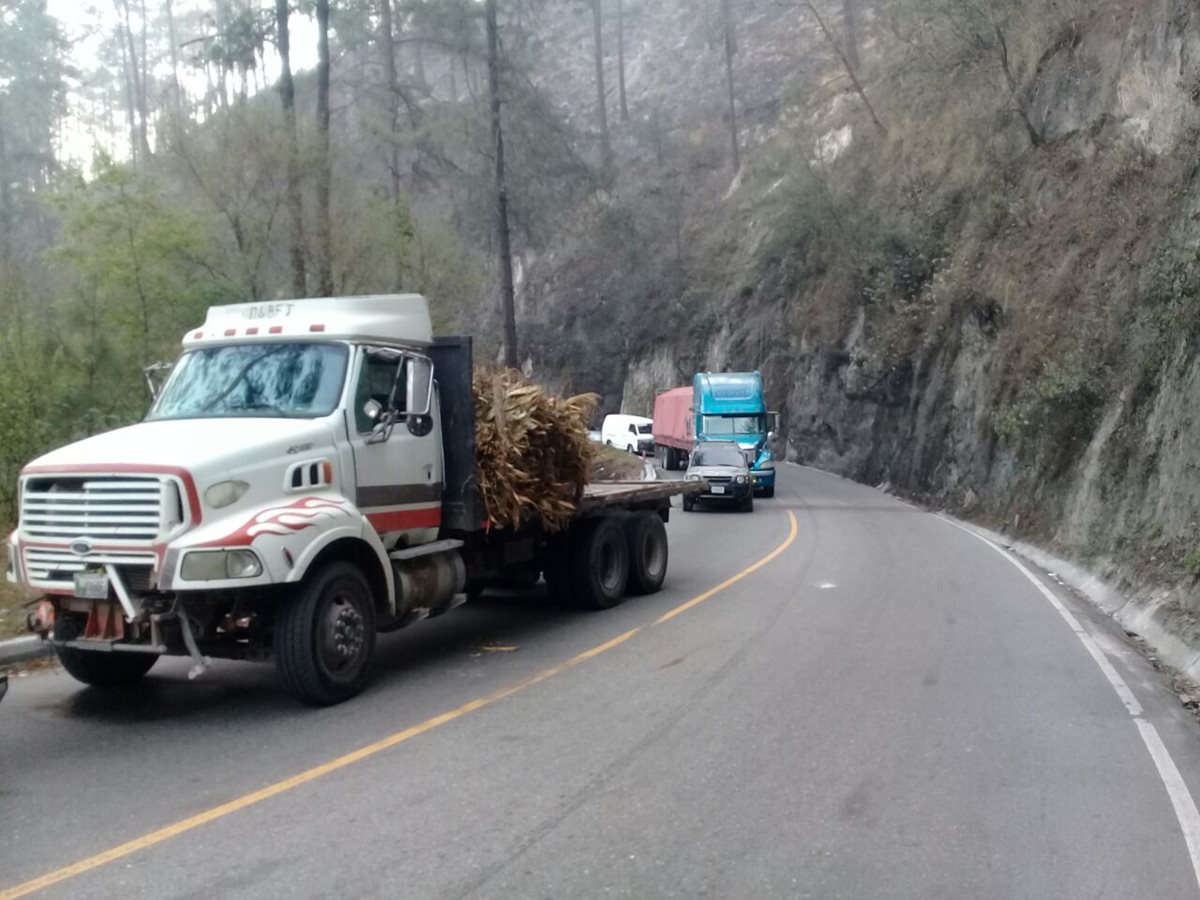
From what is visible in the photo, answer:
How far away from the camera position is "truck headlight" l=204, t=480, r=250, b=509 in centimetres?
788


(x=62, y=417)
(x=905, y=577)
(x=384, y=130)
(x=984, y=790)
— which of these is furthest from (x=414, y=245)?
(x=984, y=790)

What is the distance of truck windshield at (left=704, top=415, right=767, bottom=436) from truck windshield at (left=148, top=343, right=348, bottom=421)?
85.9ft

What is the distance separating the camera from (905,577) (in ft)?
53.3

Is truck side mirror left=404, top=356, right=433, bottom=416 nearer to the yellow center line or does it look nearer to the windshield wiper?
the windshield wiper

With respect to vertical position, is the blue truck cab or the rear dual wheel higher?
the blue truck cab

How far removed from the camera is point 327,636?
841cm

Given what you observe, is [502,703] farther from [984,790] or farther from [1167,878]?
[1167,878]

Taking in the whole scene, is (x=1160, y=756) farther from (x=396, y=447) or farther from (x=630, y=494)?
(x=630, y=494)

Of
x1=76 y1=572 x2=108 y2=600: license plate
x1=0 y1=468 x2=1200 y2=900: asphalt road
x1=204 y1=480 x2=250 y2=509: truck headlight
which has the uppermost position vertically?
x1=204 y1=480 x2=250 y2=509: truck headlight

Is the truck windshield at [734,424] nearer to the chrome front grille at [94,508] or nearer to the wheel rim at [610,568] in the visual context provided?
the wheel rim at [610,568]

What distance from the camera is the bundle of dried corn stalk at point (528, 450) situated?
34.4ft

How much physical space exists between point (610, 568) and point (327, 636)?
538 cm

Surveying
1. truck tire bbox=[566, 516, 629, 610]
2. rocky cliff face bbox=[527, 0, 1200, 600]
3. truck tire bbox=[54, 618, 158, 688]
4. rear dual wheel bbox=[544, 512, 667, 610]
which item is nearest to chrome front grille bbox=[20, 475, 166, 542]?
truck tire bbox=[54, 618, 158, 688]

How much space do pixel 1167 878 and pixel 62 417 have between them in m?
16.3
